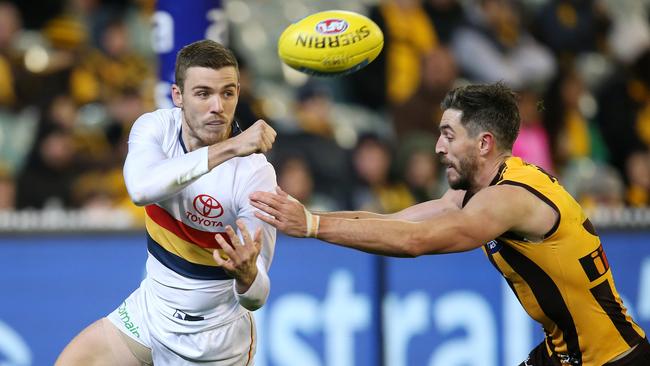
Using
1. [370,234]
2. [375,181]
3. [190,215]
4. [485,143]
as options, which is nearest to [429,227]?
[370,234]

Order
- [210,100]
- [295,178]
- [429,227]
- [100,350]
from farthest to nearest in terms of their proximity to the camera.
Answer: [295,178], [100,350], [210,100], [429,227]

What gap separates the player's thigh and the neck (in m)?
2.01

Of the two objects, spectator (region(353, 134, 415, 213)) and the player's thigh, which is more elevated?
spectator (region(353, 134, 415, 213))

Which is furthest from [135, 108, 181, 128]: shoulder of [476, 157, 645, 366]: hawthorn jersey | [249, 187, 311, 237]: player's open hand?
[476, 157, 645, 366]: hawthorn jersey

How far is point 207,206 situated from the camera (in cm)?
555

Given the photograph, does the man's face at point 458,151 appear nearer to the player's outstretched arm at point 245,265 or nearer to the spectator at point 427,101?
the player's outstretched arm at point 245,265

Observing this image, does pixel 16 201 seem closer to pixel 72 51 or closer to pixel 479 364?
pixel 72 51

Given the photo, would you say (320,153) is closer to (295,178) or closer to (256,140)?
(295,178)

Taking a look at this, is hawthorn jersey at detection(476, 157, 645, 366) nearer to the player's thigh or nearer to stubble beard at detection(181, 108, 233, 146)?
stubble beard at detection(181, 108, 233, 146)

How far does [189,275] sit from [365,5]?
6.52 meters

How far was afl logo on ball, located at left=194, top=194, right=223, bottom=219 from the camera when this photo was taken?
18.2 ft

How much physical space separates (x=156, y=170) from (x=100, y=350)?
1.15 meters

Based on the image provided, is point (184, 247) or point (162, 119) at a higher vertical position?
point (162, 119)

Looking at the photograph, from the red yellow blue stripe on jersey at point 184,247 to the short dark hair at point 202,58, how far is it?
70 centimetres
